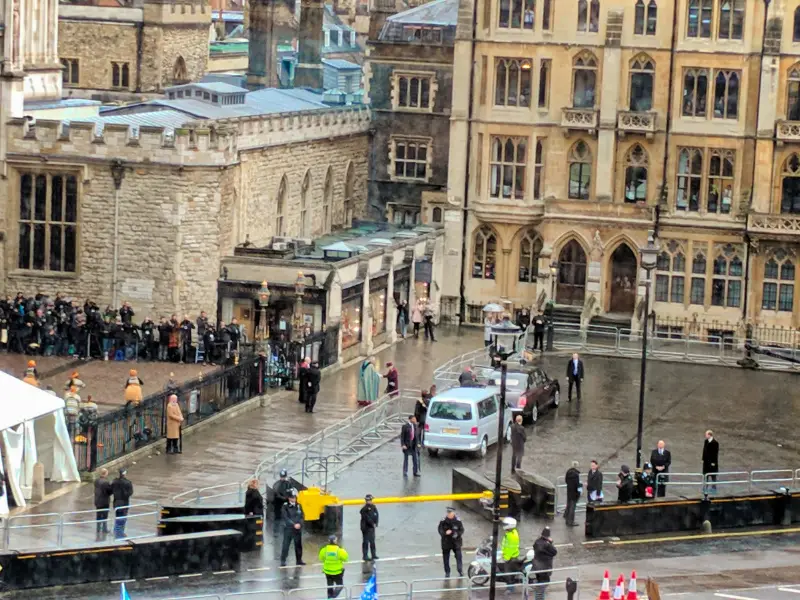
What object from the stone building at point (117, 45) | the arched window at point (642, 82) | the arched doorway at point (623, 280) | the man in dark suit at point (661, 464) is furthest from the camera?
the stone building at point (117, 45)

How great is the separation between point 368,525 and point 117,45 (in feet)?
194

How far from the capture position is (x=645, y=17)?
7069 centimetres

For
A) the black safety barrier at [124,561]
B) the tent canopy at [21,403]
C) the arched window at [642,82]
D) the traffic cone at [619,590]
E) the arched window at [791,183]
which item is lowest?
the black safety barrier at [124,561]

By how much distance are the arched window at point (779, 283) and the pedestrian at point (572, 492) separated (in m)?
26.0

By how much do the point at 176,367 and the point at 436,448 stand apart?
32.7ft

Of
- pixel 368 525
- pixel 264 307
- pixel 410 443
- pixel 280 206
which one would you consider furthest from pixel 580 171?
pixel 368 525

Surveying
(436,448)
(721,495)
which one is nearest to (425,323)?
(436,448)

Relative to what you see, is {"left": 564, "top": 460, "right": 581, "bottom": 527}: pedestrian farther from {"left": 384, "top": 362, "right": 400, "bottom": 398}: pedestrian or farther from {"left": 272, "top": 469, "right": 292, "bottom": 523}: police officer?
{"left": 384, "top": 362, "right": 400, "bottom": 398}: pedestrian

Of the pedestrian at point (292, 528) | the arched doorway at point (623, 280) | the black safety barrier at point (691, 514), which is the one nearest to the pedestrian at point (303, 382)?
the black safety barrier at point (691, 514)

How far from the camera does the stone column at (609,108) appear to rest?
7094cm

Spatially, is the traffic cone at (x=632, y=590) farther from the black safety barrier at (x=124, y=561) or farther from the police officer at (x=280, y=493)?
the police officer at (x=280, y=493)

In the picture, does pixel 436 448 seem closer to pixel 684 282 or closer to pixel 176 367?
pixel 176 367

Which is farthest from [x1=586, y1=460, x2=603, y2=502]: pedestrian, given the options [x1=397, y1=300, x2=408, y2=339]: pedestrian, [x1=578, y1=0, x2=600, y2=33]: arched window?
[x1=578, y1=0, x2=600, y2=33]: arched window

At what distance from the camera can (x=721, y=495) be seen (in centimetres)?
4644
